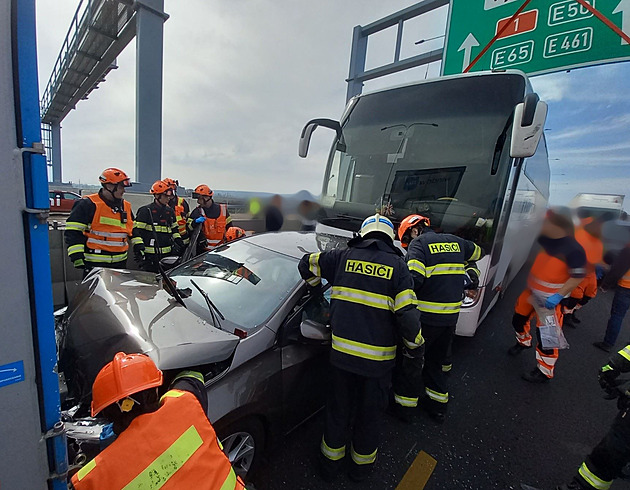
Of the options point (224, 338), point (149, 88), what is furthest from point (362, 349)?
point (149, 88)

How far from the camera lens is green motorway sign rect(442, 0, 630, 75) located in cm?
451

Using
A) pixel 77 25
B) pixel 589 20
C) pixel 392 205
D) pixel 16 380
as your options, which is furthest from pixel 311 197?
pixel 77 25

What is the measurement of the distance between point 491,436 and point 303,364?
1.79 m

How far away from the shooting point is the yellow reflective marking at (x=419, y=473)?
2078mm

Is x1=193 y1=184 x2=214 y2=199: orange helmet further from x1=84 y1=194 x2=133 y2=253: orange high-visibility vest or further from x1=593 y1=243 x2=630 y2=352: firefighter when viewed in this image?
x1=593 y1=243 x2=630 y2=352: firefighter

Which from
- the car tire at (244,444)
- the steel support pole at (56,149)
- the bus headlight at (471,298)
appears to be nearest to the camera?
the car tire at (244,444)

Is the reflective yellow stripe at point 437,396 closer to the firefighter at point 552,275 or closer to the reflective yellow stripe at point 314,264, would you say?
the firefighter at point 552,275

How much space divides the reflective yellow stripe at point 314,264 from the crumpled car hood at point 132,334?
718 mm

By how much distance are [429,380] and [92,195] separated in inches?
161

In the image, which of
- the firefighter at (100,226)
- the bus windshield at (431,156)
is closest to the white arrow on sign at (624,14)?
the bus windshield at (431,156)

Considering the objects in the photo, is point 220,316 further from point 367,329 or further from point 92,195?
point 92,195

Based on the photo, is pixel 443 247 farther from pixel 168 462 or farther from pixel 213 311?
pixel 168 462

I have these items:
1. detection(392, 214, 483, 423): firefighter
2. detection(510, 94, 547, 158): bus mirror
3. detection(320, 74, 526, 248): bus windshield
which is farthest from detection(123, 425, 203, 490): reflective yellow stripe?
detection(510, 94, 547, 158): bus mirror

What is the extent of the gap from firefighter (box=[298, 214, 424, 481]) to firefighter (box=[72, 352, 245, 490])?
1.11m
